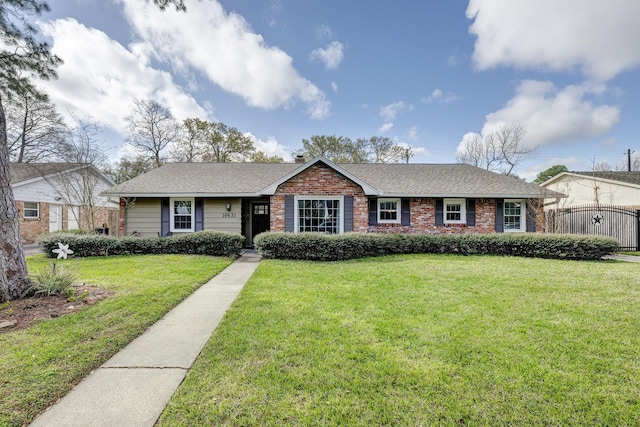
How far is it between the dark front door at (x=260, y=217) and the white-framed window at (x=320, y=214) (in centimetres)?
275

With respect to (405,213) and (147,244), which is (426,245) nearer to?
(405,213)

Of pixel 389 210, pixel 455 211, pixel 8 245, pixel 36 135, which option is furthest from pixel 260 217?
pixel 36 135

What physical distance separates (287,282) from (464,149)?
95.3 feet

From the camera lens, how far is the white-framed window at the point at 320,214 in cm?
1169

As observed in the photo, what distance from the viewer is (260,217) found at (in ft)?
45.0

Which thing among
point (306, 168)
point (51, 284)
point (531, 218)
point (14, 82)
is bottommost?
point (51, 284)

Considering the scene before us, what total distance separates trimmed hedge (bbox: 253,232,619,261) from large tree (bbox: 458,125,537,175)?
19.5m

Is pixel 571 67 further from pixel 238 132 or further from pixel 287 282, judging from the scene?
pixel 238 132

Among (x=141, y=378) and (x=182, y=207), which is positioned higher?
(x=182, y=207)

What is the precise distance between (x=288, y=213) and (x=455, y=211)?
26.6 feet

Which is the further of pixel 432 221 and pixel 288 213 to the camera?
pixel 432 221

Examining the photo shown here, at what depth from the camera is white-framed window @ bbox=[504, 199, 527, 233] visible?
1318 cm

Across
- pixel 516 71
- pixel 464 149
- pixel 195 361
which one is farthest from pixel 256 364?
pixel 464 149

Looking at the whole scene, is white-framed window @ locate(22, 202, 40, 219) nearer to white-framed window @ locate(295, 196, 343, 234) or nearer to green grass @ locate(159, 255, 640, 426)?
white-framed window @ locate(295, 196, 343, 234)
